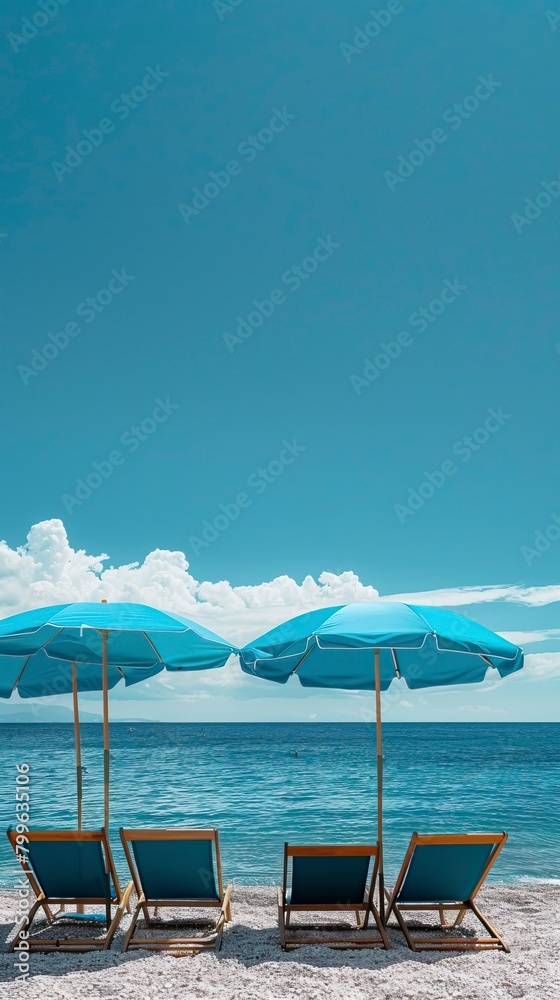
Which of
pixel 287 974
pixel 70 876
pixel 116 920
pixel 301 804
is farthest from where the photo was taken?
pixel 301 804

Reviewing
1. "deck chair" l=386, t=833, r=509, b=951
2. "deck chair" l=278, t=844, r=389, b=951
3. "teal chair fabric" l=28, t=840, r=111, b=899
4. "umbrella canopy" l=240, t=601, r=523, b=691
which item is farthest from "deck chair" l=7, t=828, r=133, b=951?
"deck chair" l=386, t=833, r=509, b=951

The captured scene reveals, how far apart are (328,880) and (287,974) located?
85cm

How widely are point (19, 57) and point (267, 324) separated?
5388mm

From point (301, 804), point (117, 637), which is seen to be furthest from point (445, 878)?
point (301, 804)

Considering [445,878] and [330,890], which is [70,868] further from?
[445,878]

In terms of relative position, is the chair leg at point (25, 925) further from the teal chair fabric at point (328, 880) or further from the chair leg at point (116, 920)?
the teal chair fabric at point (328, 880)

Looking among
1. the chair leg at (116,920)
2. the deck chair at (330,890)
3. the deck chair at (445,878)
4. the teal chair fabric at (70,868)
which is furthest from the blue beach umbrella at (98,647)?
the deck chair at (445,878)

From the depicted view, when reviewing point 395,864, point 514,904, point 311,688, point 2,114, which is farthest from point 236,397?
point 514,904

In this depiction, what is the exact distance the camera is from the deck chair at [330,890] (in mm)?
4617

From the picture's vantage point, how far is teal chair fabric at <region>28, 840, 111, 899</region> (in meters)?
4.63

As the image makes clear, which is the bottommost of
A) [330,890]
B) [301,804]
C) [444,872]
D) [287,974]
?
[301,804]

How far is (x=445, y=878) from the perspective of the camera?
4.80 metres

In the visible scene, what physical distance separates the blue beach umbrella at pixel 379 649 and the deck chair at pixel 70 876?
165cm

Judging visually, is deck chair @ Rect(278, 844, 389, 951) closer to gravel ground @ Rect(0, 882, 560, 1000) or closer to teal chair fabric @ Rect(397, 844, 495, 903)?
gravel ground @ Rect(0, 882, 560, 1000)
